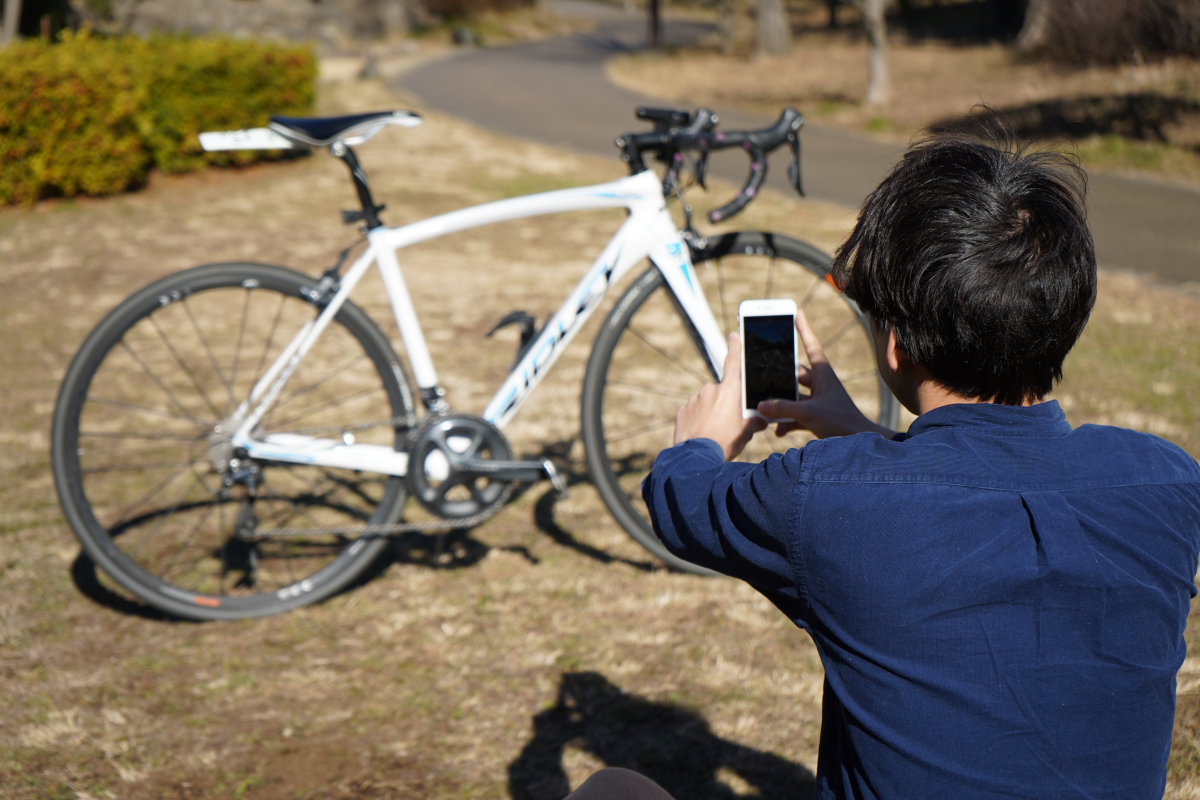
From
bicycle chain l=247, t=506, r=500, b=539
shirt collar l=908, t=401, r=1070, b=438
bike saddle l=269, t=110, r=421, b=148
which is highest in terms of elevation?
bike saddle l=269, t=110, r=421, b=148

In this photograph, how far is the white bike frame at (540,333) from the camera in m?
3.02

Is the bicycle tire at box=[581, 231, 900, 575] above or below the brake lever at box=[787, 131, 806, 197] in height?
below

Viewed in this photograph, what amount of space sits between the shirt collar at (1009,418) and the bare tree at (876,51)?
1635 centimetres

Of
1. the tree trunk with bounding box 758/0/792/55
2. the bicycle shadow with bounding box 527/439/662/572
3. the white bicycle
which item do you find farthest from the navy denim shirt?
the tree trunk with bounding box 758/0/792/55

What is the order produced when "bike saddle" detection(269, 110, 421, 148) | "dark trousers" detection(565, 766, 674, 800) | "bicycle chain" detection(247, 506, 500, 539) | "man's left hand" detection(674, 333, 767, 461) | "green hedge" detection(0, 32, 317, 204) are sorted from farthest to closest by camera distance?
"green hedge" detection(0, 32, 317, 204) < "bicycle chain" detection(247, 506, 500, 539) < "bike saddle" detection(269, 110, 421, 148) < "man's left hand" detection(674, 333, 767, 461) < "dark trousers" detection(565, 766, 674, 800)

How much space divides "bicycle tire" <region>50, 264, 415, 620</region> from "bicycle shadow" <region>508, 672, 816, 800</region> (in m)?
0.91

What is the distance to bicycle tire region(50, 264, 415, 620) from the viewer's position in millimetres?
2996

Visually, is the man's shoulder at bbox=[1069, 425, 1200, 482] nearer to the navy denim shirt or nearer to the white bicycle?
the navy denim shirt

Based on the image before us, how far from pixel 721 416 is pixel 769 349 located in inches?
9.7

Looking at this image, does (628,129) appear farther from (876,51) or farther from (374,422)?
(374,422)

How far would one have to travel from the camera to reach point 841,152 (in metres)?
12.9

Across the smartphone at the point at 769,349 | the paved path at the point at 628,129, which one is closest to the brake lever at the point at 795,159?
the paved path at the point at 628,129

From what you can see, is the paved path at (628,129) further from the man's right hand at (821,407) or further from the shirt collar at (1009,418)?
the shirt collar at (1009,418)

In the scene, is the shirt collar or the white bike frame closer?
the shirt collar
